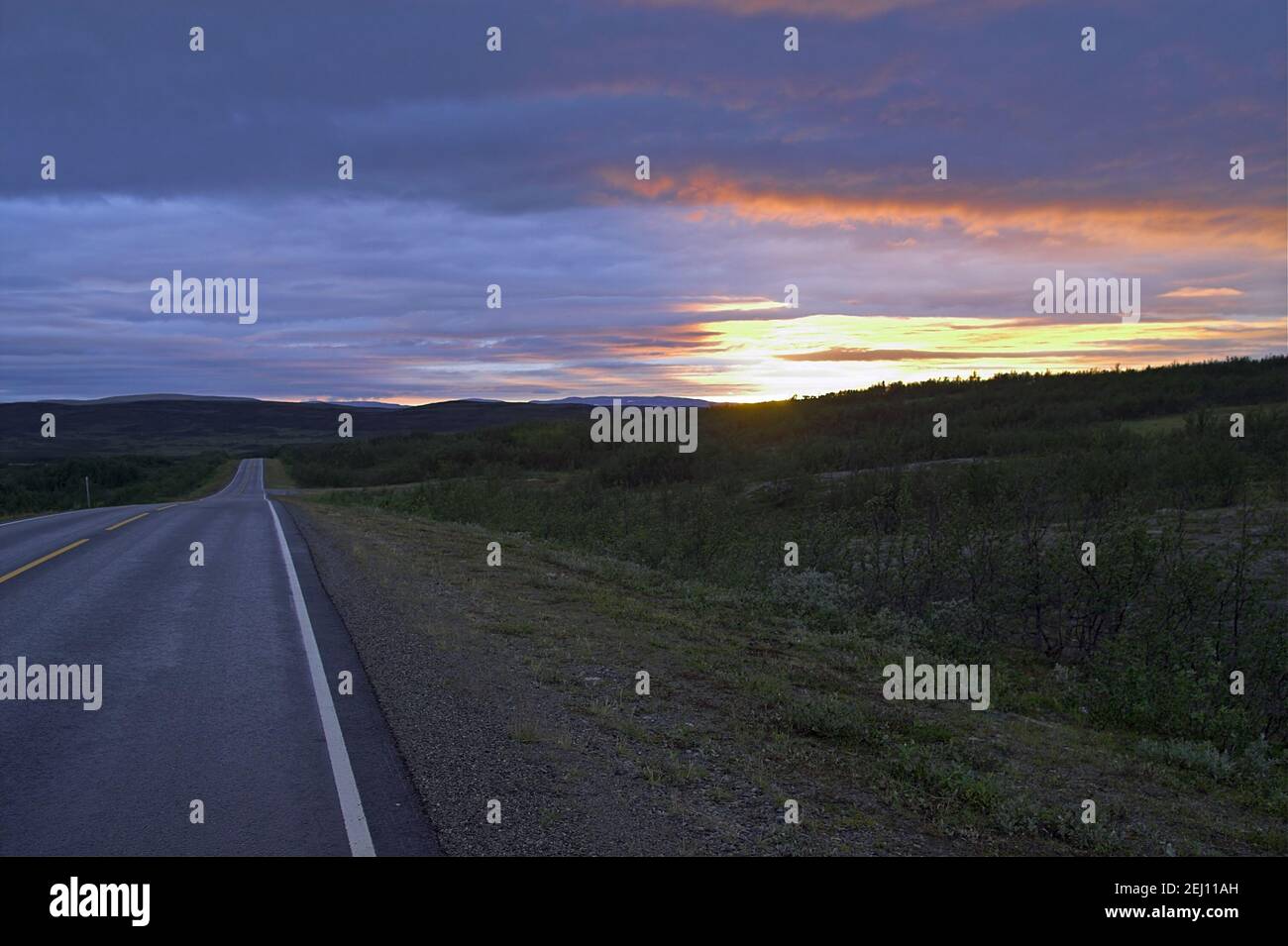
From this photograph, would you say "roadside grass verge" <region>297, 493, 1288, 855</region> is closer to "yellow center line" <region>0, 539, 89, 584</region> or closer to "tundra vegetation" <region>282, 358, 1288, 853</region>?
"tundra vegetation" <region>282, 358, 1288, 853</region>

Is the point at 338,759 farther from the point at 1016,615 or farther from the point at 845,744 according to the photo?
the point at 1016,615

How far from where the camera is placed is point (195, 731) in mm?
6223

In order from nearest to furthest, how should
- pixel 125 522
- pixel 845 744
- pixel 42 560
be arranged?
pixel 845 744, pixel 42 560, pixel 125 522

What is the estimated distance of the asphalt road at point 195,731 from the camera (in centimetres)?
458

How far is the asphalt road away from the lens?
458cm

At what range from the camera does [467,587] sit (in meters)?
13.0

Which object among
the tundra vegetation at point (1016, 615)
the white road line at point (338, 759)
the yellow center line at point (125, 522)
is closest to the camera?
the white road line at point (338, 759)

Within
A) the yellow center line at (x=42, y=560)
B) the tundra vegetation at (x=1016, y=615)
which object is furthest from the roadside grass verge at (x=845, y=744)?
the yellow center line at (x=42, y=560)

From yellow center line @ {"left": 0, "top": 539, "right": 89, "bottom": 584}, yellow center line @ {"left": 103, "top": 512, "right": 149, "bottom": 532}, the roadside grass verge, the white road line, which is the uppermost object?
yellow center line @ {"left": 103, "top": 512, "right": 149, "bottom": 532}

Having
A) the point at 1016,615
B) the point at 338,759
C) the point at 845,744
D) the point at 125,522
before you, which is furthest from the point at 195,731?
the point at 125,522

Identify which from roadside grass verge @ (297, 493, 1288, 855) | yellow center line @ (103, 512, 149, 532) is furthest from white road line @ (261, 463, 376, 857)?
yellow center line @ (103, 512, 149, 532)

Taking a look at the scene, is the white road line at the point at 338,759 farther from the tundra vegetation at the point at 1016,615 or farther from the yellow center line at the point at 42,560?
the yellow center line at the point at 42,560
